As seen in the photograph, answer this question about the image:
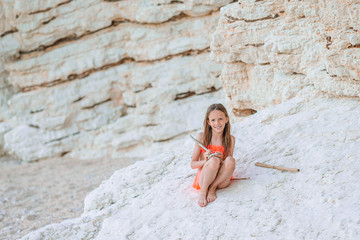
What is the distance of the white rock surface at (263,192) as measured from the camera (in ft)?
5.98

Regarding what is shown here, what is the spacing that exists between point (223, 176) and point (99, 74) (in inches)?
204

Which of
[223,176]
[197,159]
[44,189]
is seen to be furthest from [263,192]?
[44,189]

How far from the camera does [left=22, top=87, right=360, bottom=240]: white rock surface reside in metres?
1.82

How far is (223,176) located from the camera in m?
2.16

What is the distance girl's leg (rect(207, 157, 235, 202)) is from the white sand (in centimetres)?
227

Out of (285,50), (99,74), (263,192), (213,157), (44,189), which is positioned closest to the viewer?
(263,192)

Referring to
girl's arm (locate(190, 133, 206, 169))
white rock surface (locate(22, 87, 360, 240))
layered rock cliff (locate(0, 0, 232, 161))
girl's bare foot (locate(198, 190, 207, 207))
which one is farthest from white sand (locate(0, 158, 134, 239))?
girl's bare foot (locate(198, 190, 207, 207))

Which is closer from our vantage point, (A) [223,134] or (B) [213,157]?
(B) [213,157]

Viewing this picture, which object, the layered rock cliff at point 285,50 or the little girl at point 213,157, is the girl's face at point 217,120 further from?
the layered rock cliff at point 285,50

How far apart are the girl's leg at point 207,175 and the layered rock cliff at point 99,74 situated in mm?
4042

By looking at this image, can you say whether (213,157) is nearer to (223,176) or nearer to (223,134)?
(223,176)

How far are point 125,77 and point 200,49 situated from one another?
1409mm

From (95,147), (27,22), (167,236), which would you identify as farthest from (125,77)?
(167,236)

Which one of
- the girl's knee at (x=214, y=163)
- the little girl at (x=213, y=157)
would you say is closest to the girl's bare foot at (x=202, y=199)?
the little girl at (x=213, y=157)
